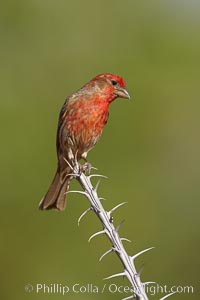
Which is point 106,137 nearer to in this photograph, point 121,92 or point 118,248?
point 121,92

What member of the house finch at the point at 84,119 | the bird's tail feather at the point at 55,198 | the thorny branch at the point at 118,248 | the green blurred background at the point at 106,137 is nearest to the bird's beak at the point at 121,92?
the house finch at the point at 84,119

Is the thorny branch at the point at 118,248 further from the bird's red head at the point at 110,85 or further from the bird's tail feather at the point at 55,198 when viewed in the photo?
the bird's red head at the point at 110,85

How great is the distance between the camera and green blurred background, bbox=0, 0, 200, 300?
26.1 feet

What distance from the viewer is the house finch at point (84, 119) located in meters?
5.77

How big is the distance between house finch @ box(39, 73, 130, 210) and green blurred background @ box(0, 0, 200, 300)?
1559 mm

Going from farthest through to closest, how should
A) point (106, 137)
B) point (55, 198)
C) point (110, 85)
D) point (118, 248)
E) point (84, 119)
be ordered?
point (106, 137)
point (84, 119)
point (110, 85)
point (55, 198)
point (118, 248)

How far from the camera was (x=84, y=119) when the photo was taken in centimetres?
587

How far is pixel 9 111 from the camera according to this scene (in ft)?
29.5

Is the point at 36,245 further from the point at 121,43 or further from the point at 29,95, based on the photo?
the point at 121,43

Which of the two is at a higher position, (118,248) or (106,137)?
(106,137)

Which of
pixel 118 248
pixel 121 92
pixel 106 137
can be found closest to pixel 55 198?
pixel 121 92

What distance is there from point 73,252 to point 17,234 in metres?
0.54

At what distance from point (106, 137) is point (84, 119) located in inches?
107

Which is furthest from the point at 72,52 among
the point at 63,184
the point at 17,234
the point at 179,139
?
the point at 63,184
